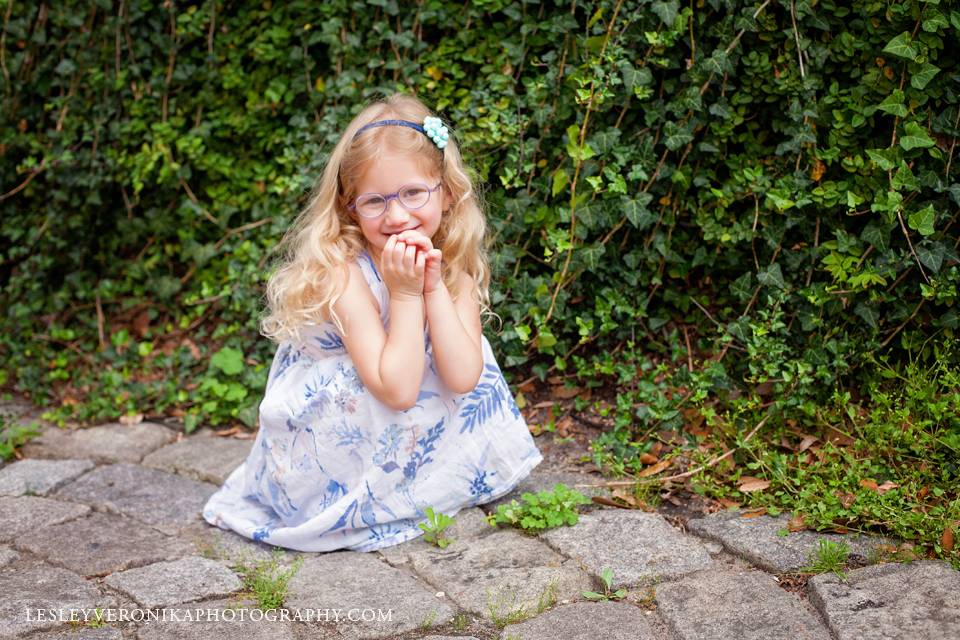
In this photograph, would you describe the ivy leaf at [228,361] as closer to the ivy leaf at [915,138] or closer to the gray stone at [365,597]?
the gray stone at [365,597]

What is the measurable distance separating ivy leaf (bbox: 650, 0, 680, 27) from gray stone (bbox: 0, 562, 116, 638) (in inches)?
92.0

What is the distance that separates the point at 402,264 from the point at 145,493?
1.33 metres

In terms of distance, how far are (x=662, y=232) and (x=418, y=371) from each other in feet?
3.92

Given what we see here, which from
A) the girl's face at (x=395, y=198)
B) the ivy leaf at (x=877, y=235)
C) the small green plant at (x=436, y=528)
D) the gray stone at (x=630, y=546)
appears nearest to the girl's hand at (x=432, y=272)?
the girl's face at (x=395, y=198)

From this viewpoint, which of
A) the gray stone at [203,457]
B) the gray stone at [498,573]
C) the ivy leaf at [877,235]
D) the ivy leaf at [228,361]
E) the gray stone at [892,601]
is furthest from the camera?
the ivy leaf at [228,361]

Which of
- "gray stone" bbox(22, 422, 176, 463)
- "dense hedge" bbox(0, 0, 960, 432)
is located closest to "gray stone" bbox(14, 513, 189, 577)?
"gray stone" bbox(22, 422, 176, 463)

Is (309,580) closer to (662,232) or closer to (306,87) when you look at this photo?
(662,232)

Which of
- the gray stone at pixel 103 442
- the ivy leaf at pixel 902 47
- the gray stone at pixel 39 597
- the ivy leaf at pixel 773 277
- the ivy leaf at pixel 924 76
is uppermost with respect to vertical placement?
the ivy leaf at pixel 902 47

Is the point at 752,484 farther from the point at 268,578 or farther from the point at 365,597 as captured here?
the point at 268,578

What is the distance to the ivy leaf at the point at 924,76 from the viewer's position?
273 cm

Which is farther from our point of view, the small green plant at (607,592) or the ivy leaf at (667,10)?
the ivy leaf at (667,10)

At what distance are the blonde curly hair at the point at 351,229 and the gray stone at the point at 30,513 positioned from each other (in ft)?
2.85

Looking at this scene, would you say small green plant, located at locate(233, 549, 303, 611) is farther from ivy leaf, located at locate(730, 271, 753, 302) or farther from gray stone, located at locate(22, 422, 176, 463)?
ivy leaf, located at locate(730, 271, 753, 302)

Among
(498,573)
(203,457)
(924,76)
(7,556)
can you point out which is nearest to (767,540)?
(498,573)
